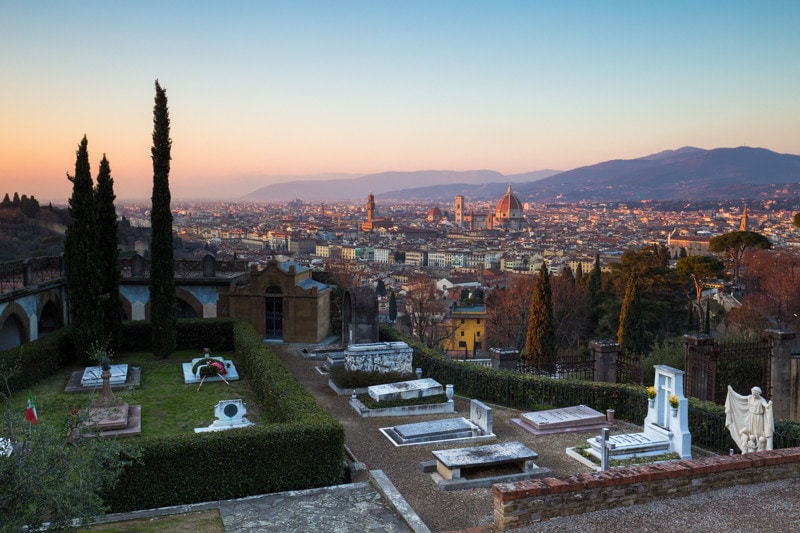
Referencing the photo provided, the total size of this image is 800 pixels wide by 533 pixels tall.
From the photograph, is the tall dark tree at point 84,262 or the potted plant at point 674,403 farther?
the tall dark tree at point 84,262

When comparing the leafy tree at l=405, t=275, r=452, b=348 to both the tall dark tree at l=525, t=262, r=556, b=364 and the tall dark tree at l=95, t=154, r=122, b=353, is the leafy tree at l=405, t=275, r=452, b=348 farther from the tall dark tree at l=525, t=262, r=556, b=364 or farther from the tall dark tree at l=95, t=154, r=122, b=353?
the tall dark tree at l=95, t=154, r=122, b=353

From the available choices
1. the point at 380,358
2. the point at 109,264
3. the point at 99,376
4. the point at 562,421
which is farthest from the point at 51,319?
the point at 562,421

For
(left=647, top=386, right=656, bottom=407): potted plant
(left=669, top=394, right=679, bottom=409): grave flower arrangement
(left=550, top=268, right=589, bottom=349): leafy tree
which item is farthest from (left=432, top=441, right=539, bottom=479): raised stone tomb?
(left=550, top=268, right=589, bottom=349): leafy tree

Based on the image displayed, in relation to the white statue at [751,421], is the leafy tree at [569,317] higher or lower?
lower

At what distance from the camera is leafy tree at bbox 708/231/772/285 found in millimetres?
44062

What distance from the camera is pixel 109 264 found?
18.6 m

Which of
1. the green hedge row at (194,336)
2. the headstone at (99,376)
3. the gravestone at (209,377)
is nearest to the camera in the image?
the headstone at (99,376)

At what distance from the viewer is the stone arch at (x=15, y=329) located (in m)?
18.3

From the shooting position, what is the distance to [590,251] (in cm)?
15875

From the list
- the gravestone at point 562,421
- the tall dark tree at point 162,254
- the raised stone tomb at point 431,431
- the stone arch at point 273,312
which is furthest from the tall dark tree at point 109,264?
the gravestone at point 562,421

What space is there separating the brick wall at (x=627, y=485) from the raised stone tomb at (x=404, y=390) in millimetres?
6166

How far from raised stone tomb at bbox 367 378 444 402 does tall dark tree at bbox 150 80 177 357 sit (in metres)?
7.27

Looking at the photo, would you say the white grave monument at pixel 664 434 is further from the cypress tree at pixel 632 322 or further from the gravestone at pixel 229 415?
the cypress tree at pixel 632 322

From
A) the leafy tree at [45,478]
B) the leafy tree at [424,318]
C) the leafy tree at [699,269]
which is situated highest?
the leafy tree at [45,478]
